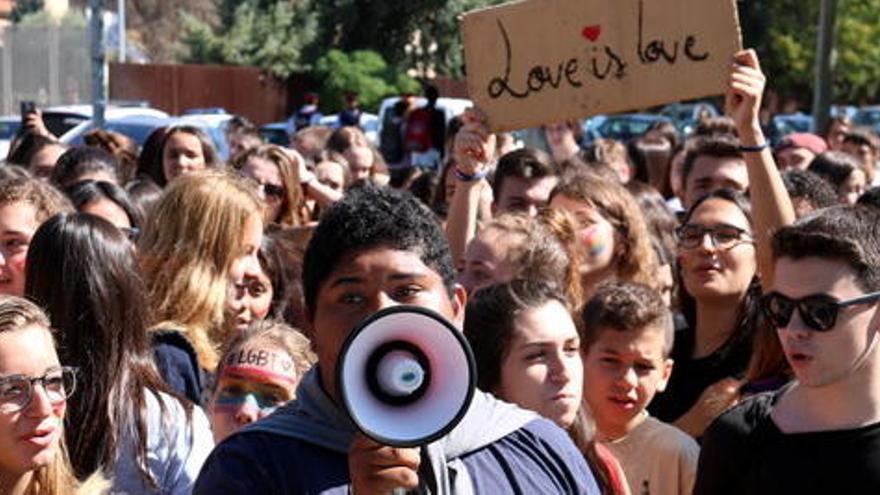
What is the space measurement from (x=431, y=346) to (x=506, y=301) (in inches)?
81.1

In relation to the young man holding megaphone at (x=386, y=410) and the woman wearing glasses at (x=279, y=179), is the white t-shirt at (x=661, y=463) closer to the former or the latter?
the young man holding megaphone at (x=386, y=410)

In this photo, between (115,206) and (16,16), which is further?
(16,16)

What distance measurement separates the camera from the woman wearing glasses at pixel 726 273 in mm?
5684

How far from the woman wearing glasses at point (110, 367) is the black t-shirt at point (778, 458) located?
4.15 ft

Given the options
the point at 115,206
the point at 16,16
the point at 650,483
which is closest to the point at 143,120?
the point at 115,206

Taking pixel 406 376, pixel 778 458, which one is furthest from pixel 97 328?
pixel 406 376

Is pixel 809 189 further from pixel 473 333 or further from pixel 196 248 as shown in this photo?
pixel 473 333

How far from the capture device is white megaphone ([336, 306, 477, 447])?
2.83 m

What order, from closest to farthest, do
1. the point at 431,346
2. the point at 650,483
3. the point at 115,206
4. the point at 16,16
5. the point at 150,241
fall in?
the point at 431,346 < the point at 650,483 < the point at 150,241 < the point at 115,206 < the point at 16,16

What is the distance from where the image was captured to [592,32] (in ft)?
21.5

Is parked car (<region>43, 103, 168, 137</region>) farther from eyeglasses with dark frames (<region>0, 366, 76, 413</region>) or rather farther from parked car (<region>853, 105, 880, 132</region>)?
eyeglasses with dark frames (<region>0, 366, 76, 413</region>)

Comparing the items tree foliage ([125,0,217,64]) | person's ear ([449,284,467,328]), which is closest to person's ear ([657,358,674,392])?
person's ear ([449,284,467,328])

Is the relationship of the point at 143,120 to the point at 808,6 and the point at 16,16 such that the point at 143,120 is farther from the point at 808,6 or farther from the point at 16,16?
the point at 808,6

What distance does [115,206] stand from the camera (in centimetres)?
714
